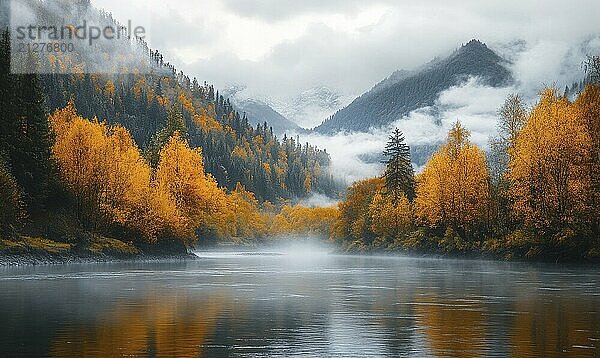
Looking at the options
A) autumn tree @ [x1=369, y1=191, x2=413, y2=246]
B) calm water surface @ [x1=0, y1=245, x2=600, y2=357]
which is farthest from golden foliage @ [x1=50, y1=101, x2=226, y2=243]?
calm water surface @ [x1=0, y1=245, x2=600, y2=357]

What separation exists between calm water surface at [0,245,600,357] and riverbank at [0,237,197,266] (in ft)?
75.1

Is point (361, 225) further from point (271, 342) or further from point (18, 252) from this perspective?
point (271, 342)

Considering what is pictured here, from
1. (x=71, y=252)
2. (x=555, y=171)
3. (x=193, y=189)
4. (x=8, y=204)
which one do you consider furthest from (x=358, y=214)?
(x=8, y=204)

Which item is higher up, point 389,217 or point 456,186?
point 456,186

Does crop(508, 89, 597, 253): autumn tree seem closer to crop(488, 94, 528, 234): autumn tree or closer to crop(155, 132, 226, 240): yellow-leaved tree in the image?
crop(488, 94, 528, 234): autumn tree

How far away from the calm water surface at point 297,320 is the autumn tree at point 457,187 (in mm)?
51970

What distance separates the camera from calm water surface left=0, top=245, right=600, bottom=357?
21.4 m

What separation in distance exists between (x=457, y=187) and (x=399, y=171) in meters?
40.4

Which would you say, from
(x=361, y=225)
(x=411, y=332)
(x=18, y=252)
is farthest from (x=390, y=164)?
(x=411, y=332)

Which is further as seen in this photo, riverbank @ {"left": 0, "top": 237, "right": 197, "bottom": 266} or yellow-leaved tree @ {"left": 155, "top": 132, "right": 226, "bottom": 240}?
yellow-leaved tree @ {"left": 155, "top": 132, "right": 226, "bottom": 240}

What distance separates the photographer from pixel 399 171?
142250 millimetres

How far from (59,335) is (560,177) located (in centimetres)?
6252

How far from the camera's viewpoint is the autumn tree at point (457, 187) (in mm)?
100500

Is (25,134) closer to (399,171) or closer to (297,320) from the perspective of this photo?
(297,320)
